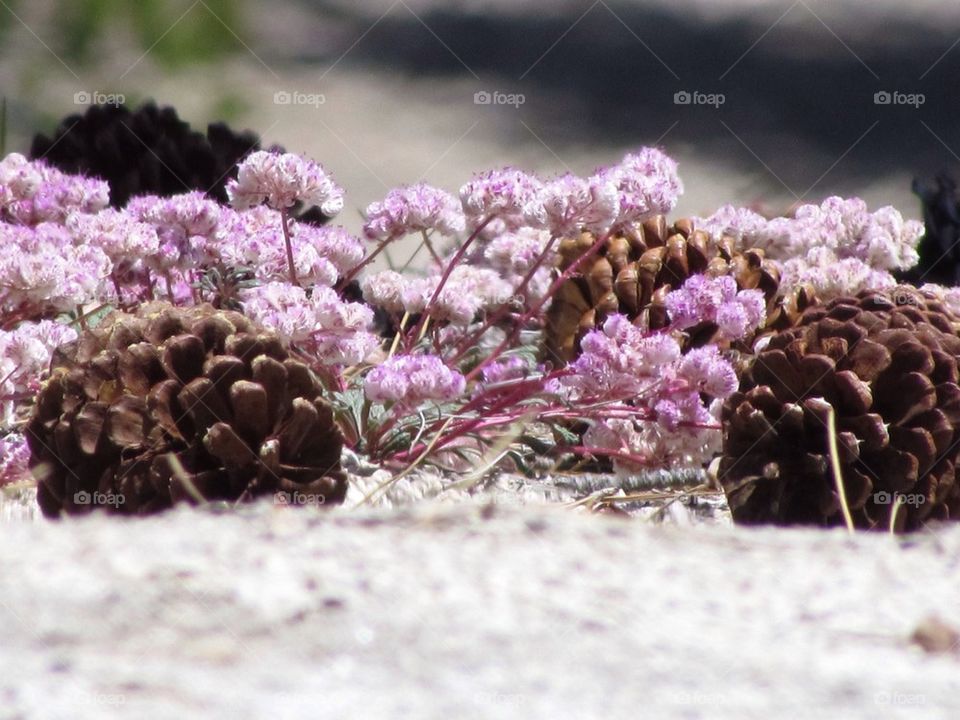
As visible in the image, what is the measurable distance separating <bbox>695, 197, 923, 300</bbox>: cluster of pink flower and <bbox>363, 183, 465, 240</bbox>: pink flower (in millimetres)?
623

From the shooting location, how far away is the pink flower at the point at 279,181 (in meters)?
1.81

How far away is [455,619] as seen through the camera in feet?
3.28

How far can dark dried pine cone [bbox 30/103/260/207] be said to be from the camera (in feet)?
10.3

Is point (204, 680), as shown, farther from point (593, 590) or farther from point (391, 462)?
point (391, 462)

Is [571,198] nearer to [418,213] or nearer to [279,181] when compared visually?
[418,213]

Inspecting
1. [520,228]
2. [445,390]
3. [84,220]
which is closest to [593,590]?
[445,390]

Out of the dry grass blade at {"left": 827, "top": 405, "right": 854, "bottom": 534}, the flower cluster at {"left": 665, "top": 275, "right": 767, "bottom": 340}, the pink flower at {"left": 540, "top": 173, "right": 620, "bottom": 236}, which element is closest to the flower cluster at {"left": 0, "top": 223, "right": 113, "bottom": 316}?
the pink flower at {"left": 540, "top": 173, "right": 620, "bottom": 236}

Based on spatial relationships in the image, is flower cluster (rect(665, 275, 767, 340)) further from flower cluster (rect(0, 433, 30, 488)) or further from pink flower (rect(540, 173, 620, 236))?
flower cluster (rect(0, 433, 30, 488))

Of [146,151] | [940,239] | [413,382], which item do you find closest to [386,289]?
[413,382]

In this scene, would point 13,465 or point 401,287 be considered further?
point 401,287

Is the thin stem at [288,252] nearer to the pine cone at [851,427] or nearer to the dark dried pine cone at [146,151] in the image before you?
the pine cone at [851,427]

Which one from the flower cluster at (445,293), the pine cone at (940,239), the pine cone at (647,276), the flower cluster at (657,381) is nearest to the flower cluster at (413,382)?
the flower cluster at (657,381)

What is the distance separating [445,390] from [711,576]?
1.96ft

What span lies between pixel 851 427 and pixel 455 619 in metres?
0.94
